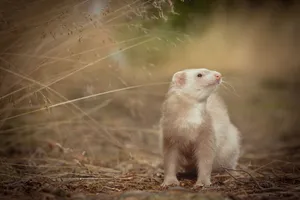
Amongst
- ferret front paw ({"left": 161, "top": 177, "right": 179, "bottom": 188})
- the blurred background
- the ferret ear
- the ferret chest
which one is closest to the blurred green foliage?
the blurred background

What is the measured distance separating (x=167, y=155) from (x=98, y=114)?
2.36 m

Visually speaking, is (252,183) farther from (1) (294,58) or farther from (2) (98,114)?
(1) (294,58)

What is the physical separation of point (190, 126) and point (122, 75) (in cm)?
221

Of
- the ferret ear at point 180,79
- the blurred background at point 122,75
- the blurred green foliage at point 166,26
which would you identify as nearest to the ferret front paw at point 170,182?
the blurred background at point 122,75

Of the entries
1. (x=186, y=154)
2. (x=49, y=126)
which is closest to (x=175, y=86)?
Answer: (x=186, y=154)

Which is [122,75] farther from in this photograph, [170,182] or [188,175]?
[170,182]

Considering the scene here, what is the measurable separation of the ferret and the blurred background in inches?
9.7

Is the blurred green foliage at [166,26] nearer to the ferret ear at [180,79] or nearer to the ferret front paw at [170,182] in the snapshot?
the ferret ear at [180,79]

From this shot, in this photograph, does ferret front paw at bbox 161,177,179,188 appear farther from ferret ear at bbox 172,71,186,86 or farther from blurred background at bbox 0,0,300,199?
ferret ear at bbox 172,71,186,86

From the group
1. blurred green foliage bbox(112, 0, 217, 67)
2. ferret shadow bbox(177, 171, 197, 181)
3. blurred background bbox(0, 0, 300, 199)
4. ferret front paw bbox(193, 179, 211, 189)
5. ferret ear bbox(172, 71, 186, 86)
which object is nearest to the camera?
ferret front paw bbox(193, 179, 211, 189)

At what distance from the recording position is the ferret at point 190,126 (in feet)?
9.89

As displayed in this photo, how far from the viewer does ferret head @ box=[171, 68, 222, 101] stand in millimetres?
3000

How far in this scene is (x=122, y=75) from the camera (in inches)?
202

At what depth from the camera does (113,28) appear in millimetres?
4121
